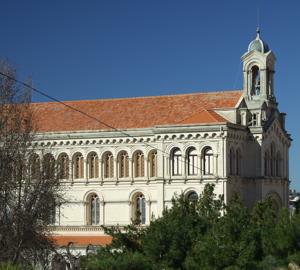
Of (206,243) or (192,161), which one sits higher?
(192,161)

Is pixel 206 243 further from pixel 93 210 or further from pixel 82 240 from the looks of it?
pixel 93 210

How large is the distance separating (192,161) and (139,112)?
7.52 metres

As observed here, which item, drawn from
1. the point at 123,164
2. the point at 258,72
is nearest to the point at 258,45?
the point at 258,72

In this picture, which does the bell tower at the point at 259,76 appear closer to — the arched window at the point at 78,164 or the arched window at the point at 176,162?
the arched window at the point at 176,162

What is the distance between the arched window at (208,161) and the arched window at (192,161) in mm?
694

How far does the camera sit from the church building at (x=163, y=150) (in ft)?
224

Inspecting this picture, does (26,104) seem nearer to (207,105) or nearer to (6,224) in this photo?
(6,224)

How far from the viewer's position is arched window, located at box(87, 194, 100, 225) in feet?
242

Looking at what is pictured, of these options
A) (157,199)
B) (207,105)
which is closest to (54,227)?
(157,199)

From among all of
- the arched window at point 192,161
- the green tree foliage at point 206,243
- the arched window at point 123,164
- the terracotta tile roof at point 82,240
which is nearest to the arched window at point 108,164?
the arched window at point 123,164

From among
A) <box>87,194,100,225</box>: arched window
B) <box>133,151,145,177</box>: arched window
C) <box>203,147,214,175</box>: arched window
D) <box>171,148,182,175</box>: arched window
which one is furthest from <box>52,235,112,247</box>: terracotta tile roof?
<box>203,147,214,175</box>: arched window

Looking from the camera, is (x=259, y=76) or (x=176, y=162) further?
(x=259, y=76)

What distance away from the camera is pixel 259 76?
244ft

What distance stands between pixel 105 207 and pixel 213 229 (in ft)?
97.5
